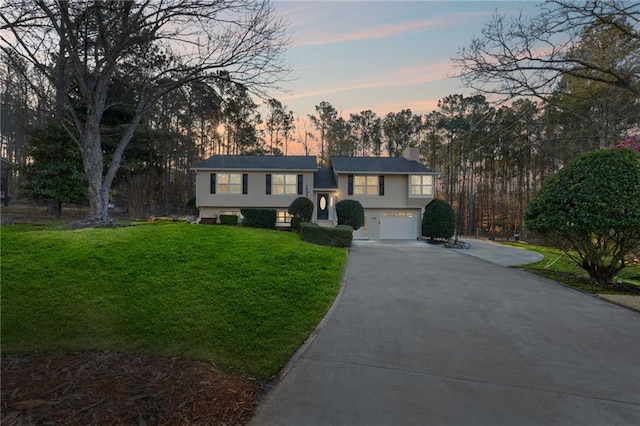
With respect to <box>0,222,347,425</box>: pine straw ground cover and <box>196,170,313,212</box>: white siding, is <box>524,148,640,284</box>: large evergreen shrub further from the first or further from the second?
<box>196,170,313,212</box>: white siding

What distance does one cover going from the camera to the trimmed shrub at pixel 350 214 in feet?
59.0

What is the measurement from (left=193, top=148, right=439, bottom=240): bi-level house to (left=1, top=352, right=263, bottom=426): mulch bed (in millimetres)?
16421

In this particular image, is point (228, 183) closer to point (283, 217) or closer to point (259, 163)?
point (259, 163)

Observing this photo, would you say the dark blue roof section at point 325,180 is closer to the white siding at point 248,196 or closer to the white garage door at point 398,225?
the white siding at point 248,196

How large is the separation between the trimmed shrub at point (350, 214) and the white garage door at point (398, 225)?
10.3ft

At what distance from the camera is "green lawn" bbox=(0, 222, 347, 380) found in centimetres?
384

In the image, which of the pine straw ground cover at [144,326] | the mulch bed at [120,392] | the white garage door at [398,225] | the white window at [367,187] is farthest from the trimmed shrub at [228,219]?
the mulch bed at [120,392]

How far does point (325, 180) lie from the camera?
21781 millimetres

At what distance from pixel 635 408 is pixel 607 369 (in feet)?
2.82

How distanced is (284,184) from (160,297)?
49.8 feet

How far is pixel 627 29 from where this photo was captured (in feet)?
24.8

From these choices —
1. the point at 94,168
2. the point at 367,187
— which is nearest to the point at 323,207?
the point at 367,187

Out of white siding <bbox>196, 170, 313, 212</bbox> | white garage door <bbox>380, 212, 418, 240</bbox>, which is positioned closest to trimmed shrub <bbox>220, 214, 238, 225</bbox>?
white siding <bbox>196, 170, 313, 212</bbox>

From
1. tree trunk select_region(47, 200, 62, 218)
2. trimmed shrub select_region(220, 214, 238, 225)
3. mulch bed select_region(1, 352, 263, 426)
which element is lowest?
mulch bed select_region(1, 352, 263, 426)
